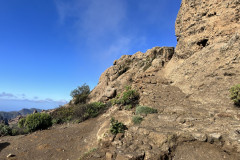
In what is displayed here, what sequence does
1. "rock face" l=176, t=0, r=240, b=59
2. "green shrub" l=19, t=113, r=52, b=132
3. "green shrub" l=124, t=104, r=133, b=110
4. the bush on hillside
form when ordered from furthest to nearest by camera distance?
the bush on hillside
"green shrub" l=19, t=113, r=52, b=132
"green shrub" l=124, t=104, r=133, b=110
"rock face" l=176, t=0, r=240, b=59

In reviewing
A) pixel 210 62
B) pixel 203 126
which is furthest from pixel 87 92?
pixel 203 126

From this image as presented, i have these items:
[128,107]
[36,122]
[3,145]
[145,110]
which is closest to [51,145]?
[3,145]

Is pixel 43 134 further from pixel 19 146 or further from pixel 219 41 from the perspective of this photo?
pixel 219 41

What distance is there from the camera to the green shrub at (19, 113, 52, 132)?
38.4 feet

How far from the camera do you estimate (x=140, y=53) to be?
26078mm

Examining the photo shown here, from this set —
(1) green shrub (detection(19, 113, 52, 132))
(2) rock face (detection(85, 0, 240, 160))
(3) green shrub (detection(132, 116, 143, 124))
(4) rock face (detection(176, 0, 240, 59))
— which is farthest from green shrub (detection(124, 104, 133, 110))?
(4) rock face (detection(176, 0, 240, 59))

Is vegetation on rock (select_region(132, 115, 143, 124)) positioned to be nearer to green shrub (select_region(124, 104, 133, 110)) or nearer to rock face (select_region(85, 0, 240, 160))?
rock face (select_region(85, 0, 240, 160))

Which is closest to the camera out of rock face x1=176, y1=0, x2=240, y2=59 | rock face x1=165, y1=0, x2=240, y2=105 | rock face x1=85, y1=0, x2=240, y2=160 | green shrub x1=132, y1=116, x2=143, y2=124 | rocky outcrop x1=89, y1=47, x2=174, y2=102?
rock face x1=85, y1=0, x2=240, y2=160

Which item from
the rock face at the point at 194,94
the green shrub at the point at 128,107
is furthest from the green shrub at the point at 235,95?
the green shrub at the point at 128,107

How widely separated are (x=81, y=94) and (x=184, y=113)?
20200 millimetres

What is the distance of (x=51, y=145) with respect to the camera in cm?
906

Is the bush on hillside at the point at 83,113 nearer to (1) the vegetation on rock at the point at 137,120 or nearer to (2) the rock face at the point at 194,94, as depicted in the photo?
(2) the rock face at the point at 194,94

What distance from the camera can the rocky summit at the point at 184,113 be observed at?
5577 mm

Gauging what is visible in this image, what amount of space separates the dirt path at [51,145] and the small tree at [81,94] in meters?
12.3
